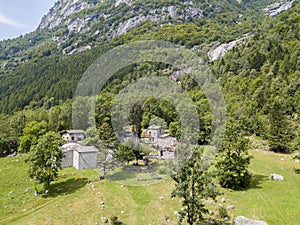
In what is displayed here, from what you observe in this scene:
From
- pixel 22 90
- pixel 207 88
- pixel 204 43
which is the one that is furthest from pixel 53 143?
pixel 204 43

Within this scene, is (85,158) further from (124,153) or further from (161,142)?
(161,142)

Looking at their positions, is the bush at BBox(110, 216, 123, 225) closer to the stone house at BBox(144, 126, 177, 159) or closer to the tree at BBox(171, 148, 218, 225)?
the tree at BBox(171, 148, 218, 225)

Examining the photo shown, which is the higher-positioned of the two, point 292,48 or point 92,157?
point 292,48

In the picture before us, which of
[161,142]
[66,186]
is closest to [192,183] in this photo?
[66,186]

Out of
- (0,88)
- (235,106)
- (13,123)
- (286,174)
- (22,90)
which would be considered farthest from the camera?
(0,88)

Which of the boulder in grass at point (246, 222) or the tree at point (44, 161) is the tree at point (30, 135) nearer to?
the tree at point (44, 161)

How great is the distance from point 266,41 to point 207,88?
151 ft

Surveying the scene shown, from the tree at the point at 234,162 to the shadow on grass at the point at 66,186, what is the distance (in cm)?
1941

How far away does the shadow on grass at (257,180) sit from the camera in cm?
2875

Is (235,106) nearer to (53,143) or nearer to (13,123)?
(53,143)

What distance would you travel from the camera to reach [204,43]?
182m

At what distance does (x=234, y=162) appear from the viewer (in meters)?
28.8

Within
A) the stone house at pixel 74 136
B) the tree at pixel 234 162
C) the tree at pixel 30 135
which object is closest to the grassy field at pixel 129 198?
the tree at pixel 234 162

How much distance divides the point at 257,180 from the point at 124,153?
2092 centimetres
